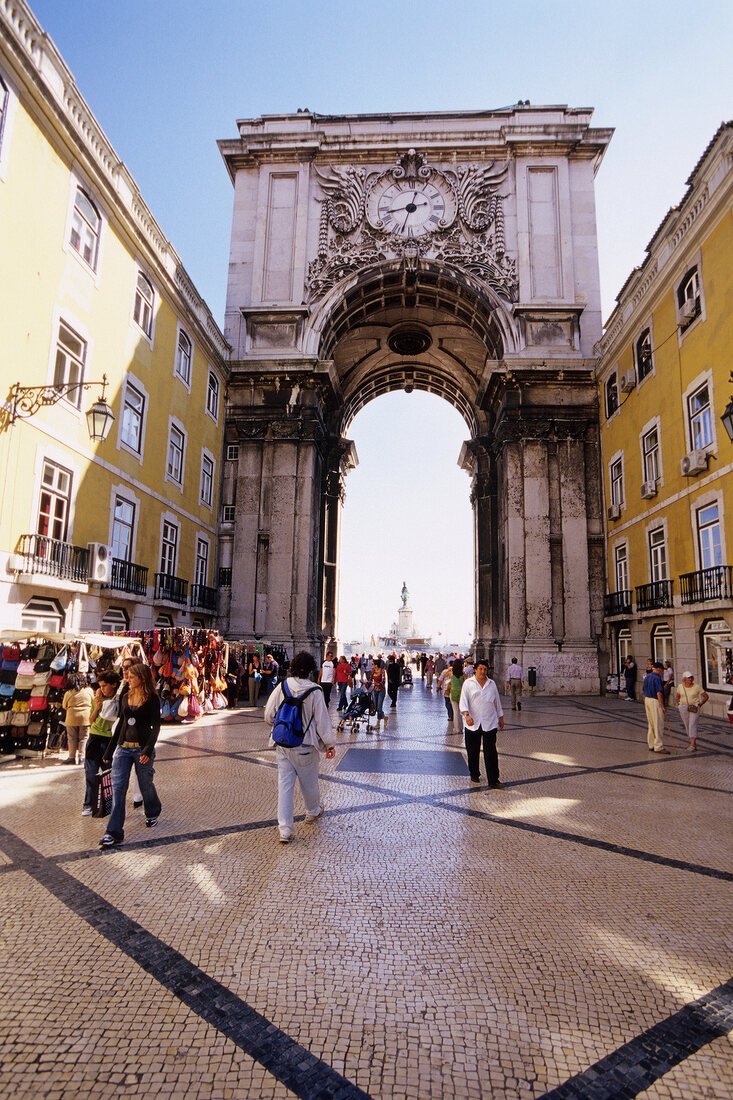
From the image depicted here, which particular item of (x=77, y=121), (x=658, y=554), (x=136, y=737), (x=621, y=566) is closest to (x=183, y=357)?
(x=77, y=121)

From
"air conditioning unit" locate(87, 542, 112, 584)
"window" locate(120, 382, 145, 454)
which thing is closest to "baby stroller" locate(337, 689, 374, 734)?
"air conditioning unit" locate(87, 542, 112, 584)

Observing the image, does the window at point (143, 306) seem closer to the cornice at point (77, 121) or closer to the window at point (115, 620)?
the cornice at point (77, 121)

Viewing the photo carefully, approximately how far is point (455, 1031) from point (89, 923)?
2.32 m

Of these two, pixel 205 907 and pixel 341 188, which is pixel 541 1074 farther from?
pixel 341 188

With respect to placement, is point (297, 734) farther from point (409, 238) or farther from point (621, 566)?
point (409, 238)

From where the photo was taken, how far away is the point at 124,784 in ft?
17.3

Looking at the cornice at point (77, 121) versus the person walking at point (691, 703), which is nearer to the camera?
the person walking at point (691, 703)

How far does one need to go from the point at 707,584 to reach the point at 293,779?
528 inches

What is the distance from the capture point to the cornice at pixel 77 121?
11.1 metres

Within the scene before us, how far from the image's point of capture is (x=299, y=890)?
4207mm

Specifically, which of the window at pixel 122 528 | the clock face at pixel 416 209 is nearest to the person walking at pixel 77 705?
the window at pixel 122 528

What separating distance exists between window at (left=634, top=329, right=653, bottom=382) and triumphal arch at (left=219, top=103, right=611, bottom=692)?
4.03 metres

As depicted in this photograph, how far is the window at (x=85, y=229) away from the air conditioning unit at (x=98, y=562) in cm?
670

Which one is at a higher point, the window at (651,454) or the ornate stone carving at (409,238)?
the ornate stone carving at (409,238)
